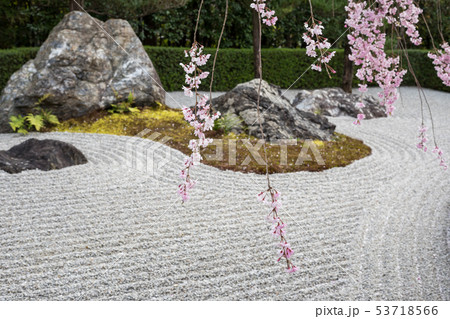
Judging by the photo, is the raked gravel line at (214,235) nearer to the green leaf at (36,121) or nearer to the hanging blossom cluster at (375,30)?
the hanging blossom cluster at (375,30)

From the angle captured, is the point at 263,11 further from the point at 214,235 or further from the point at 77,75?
the point at 77,75

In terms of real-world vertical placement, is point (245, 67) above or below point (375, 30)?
above

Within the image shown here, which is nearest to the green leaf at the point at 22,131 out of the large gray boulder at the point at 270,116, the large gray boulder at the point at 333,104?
the large gray boulder at the point at 270,116

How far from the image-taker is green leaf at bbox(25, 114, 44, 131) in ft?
18.6

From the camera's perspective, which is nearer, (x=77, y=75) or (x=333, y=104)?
(x=77, y=75)

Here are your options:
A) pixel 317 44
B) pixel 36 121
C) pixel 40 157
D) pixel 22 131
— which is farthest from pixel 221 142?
pixel 317 44

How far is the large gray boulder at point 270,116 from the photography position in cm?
559

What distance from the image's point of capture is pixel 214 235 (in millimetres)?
3115

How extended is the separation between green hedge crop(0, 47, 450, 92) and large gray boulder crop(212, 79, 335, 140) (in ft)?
13.2

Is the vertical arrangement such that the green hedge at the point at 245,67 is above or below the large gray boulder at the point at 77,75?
above

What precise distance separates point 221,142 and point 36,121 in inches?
100.0

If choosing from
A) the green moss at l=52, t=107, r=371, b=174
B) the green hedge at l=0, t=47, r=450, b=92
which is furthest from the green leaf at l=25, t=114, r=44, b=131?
the green hedge at l=0, t=47, r=450, b=92

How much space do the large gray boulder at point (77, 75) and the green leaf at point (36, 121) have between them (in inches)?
11.5

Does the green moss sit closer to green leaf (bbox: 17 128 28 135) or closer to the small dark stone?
green leaf (bbox: 17 128 28 135)
